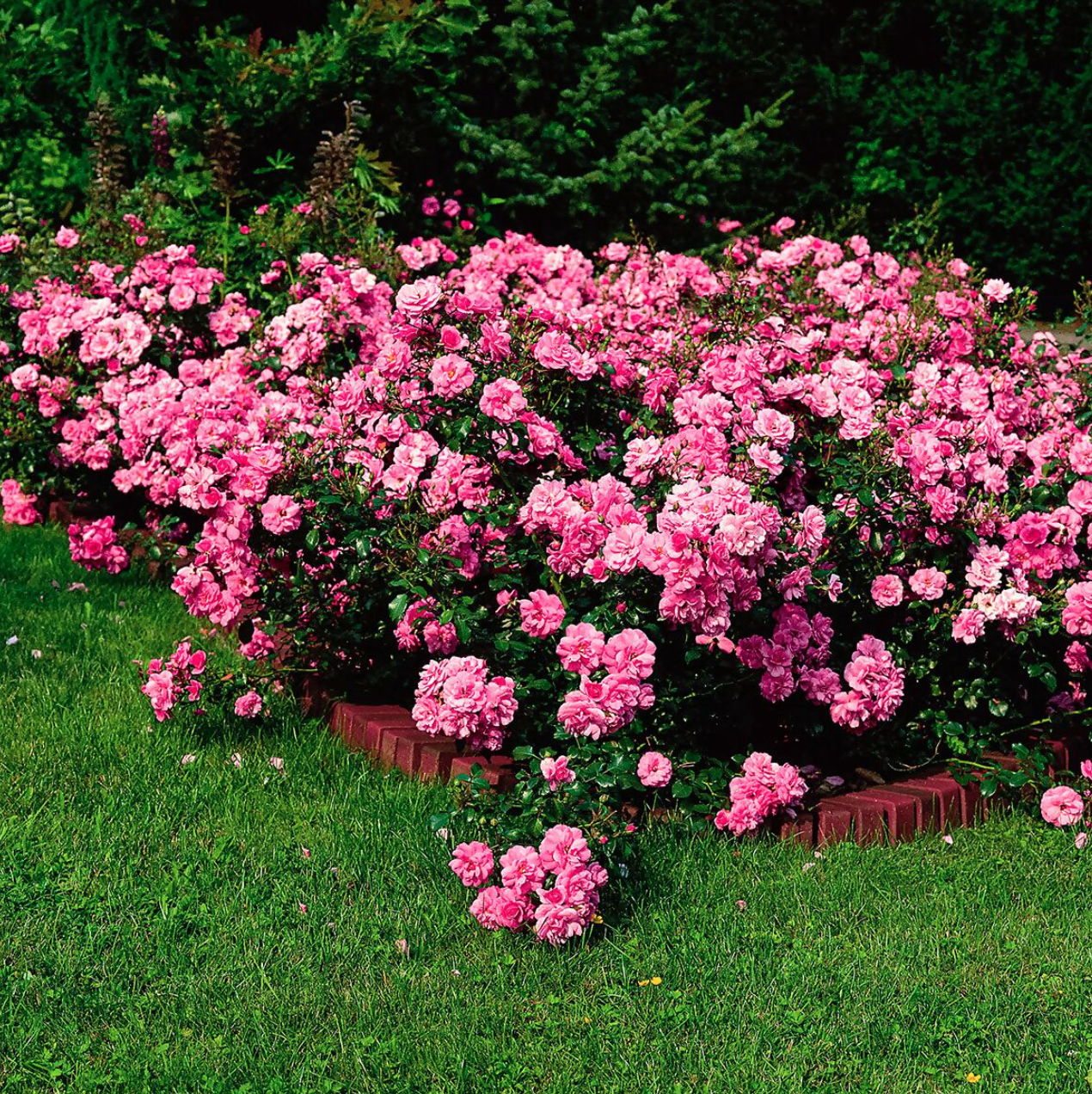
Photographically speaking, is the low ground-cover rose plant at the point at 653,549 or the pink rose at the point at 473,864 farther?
the low ground-cover rose plant at the point at 653,549

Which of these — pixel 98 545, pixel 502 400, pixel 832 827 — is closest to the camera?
pixel 832 827

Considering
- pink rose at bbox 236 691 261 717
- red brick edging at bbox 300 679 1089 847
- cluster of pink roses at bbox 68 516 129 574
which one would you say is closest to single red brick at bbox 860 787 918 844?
red brick edging at bbox 300 679 1089 847

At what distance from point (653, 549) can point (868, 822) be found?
97cm

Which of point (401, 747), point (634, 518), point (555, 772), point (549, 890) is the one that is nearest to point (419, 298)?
point (634, 518)

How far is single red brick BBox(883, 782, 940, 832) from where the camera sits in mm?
3805

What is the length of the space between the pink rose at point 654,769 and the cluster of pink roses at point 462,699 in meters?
0.35

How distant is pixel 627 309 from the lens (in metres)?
6.35

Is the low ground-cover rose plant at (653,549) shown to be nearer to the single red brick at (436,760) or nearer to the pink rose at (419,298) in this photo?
the pink rose at (419,298)

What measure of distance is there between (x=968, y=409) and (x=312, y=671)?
2.08 meters

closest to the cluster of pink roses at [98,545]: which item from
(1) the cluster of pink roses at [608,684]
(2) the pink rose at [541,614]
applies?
(2) the pink rose at [541,614]

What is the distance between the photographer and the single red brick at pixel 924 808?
3.80 meters

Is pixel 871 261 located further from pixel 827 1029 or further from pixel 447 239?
pixel 827 1029

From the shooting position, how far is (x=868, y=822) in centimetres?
374

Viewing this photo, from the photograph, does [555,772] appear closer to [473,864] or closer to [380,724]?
[473,864]
